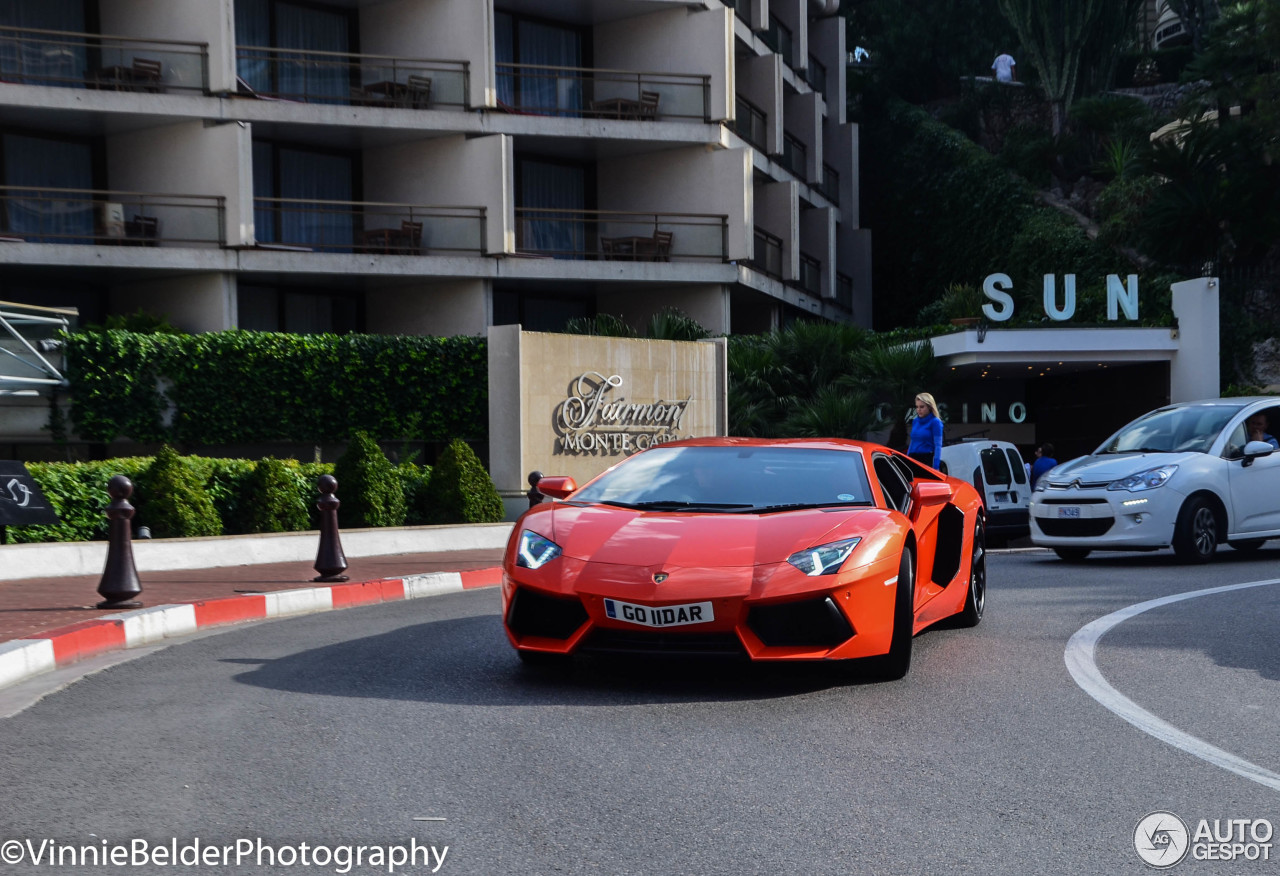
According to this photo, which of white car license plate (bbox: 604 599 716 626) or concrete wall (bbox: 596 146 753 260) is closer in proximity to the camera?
white car license plate (bbox: 604 599 716 626)

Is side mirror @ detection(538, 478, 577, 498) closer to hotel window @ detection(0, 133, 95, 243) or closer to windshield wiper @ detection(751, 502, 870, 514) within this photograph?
windshield wiper @ detection(751, 502, 870, 514)

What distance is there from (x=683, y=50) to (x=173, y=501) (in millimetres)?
22243

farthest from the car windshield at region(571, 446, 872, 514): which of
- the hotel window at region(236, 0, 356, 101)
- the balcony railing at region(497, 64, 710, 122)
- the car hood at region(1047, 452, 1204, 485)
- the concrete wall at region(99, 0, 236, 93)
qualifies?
the balcony railing at region(497, 64, 710, 122)

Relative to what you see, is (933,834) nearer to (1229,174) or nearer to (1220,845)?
(1220,845)

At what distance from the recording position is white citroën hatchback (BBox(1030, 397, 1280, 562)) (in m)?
13.6

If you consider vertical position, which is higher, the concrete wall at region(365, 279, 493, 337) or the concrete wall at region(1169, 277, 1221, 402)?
the concrete wall at region(365, 279, 493, 337)

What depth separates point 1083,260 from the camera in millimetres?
43156

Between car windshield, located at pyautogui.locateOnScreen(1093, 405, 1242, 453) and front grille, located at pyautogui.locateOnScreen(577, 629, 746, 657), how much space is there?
942 centimetres

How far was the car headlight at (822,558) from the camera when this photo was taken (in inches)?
258

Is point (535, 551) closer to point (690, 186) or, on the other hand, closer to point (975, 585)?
point (975, 585)

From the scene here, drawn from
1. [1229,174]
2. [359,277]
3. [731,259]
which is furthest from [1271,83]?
[359,277]

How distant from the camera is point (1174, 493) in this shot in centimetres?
1359

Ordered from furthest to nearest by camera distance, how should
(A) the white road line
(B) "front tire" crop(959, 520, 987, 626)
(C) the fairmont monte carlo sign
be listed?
(C) the fairmont monte carlo sign → (B) "front tire" crop(959, 520, 987, 626) → (A) the white road line

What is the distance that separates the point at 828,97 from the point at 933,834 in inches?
1747
